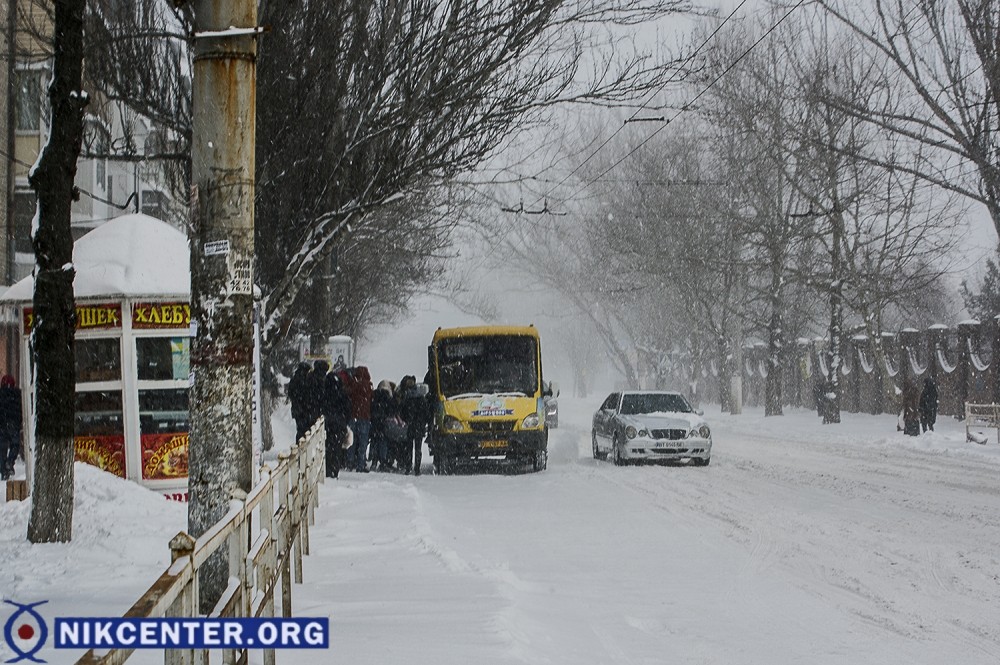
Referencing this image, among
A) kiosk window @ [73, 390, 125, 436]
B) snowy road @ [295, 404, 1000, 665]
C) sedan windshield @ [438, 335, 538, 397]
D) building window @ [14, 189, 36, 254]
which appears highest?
building window @ [14, 189, 36, 254]

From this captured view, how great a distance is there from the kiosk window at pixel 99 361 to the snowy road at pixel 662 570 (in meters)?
3.01

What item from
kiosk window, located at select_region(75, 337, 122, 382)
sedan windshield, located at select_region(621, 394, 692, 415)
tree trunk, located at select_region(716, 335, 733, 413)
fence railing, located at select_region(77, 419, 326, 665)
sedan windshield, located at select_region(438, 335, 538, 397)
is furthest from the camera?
tree trunk, located at select_region(716, 335, 733, 413)

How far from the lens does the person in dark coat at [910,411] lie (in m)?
30.7

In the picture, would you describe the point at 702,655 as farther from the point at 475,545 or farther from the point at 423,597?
the point at 475,545

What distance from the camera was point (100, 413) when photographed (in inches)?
593

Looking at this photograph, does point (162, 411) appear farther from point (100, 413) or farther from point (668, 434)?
point (668, 434)

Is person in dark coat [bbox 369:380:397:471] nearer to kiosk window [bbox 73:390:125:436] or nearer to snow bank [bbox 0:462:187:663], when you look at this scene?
kiosk window [bbox 73:390:125:436]

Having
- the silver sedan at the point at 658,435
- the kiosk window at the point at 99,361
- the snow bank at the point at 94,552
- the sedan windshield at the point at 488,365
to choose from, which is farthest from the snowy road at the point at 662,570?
the sedan windshield at the point at 488,365

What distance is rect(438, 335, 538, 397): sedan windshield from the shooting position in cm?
2247

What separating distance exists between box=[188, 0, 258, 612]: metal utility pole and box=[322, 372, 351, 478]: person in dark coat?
12049 millimetres

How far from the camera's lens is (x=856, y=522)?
13.4 meters

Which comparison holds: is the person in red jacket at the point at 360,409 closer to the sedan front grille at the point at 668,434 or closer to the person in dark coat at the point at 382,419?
the person in dark coat at the point at 382,419

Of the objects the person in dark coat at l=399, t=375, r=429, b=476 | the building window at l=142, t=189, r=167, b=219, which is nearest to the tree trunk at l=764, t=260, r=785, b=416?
the building window at l=142, t=189, r=167, b=219

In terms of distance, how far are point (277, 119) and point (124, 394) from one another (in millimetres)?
3913
